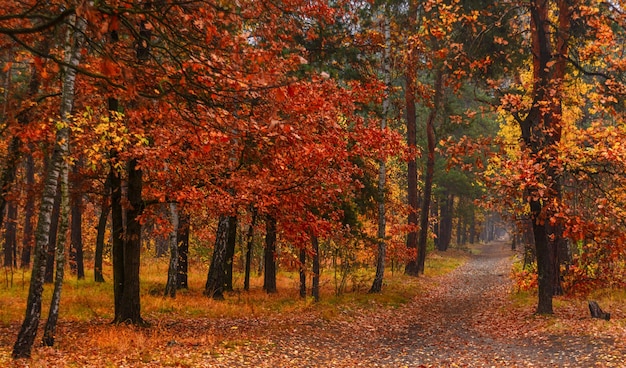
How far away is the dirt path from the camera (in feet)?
34.3

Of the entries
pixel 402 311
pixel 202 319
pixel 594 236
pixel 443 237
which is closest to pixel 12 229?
pixel 202 319

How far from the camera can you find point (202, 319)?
47.1ft

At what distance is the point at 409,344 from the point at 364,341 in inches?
48.2

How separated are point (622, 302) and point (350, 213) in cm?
965

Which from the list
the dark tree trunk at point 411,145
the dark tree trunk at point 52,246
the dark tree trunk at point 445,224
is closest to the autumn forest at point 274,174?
the dark tree trunk at point 52,246

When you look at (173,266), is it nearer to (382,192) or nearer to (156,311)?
(156,311)

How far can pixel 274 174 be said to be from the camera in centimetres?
1257

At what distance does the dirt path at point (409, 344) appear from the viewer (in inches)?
412

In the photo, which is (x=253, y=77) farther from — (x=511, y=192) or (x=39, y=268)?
(x=511, y=192)

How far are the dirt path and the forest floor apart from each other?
25mm

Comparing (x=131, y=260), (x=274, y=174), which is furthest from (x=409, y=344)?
(x=131, y=260)

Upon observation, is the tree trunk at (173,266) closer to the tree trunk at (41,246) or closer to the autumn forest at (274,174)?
the autumn forest at (274,174)

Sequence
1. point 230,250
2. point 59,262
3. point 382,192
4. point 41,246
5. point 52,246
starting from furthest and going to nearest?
1. point 52,246
2. point 230,250
3. point 382,192
4. point 59,262
5. point 41,246

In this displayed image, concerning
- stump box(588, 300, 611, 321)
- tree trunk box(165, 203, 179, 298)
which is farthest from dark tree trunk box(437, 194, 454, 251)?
tree trunk box(165, 203, 179, 298)
